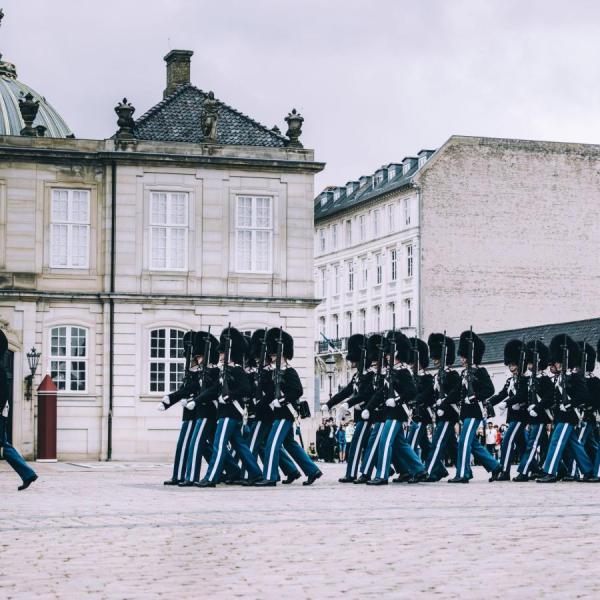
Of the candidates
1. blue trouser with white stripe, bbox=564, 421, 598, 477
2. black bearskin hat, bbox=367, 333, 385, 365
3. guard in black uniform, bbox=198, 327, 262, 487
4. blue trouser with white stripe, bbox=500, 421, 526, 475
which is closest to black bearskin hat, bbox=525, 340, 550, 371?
blue trouser with white stripe, bbox=500, 421, 526, 475

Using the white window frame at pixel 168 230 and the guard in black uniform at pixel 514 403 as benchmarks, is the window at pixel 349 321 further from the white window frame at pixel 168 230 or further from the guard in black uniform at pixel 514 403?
the guard in black uniform at pixel 514 403

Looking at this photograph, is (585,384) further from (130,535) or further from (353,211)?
(353,211)

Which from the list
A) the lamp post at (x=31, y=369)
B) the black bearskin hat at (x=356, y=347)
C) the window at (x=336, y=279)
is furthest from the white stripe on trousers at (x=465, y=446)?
the window at (x=336, y=279)

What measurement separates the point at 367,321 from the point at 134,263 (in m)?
44.4

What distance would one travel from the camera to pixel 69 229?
37281mm

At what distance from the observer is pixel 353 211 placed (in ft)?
272

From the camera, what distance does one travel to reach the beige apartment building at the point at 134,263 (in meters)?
36.6

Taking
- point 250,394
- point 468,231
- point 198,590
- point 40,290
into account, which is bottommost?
point 198,590

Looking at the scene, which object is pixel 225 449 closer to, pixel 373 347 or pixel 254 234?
pixel 373 347

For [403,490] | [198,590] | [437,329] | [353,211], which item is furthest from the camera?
[353,211]

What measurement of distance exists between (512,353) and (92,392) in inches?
623

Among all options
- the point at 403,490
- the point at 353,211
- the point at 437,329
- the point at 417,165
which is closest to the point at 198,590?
the point at 403,490

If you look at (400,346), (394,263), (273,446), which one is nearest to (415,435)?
(400,346)

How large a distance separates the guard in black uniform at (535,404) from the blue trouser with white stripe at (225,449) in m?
4.11
